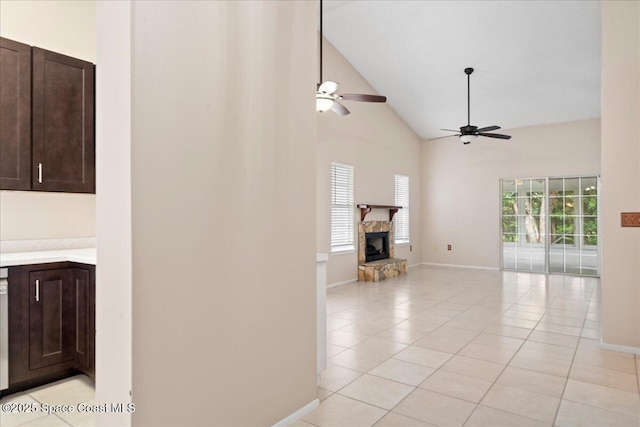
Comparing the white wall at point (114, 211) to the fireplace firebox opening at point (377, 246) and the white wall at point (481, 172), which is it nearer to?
the fireplace firebox opening at point (377, 246)

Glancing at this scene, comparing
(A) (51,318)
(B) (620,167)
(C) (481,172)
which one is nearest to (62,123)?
(A) (51,318)

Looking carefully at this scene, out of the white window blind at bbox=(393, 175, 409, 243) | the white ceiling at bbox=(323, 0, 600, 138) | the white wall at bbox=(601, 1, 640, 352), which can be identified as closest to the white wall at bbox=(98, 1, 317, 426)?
the white wall at bbox=(601, 1, 640, 352)

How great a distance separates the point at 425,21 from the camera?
574 centimetres

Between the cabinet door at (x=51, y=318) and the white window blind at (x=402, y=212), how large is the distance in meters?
6.69

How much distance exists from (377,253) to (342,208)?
5.11 feet

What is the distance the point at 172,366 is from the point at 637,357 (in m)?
3.80

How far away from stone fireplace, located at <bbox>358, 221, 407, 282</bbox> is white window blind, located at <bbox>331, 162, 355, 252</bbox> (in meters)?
0.31

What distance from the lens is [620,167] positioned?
338 cm

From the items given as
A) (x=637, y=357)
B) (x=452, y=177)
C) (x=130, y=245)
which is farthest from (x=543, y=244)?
(x=130, y=245)

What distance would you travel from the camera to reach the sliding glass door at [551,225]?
7547mm

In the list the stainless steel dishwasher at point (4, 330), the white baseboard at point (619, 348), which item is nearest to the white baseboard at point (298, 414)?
the stainless steel dishwasher at point (4, 330)

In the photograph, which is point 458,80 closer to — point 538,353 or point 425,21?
point 425,21

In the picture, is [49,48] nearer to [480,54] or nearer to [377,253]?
[480,54]

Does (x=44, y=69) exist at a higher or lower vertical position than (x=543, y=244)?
higher
